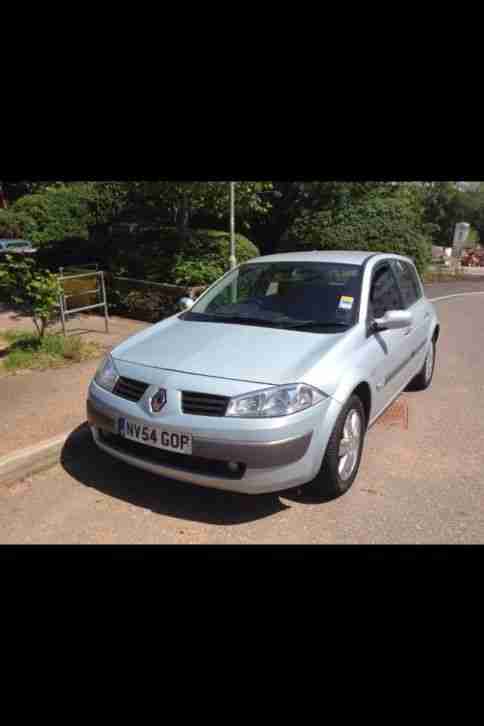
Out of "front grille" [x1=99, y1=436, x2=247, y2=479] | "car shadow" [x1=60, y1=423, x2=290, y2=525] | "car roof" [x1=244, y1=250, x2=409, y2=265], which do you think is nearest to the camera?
"front grille" [x1=99, y1=436, x2=247, y2=479]

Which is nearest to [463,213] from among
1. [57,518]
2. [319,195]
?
[319,195]

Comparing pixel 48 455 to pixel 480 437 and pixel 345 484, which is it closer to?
pixel 345 484

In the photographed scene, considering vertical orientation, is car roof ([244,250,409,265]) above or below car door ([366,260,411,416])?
above

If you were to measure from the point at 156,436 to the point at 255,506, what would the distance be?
865mm

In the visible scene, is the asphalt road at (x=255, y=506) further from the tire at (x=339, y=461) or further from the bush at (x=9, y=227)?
the bush at (x=9, y=227)

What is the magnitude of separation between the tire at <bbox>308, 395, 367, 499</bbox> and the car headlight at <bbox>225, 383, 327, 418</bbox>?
311 mm

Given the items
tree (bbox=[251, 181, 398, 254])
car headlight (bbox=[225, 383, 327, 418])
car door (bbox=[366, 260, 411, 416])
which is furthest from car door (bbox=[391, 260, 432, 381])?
tree (bbox=[251, 181, 398, 254])

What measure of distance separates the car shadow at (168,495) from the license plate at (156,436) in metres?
0.51

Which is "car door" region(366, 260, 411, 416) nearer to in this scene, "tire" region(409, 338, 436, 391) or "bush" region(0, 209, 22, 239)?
"tire" region(409, 338, 436, 391)

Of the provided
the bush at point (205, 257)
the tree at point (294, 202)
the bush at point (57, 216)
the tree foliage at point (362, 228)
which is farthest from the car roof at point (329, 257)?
the bush at point (57, 216)

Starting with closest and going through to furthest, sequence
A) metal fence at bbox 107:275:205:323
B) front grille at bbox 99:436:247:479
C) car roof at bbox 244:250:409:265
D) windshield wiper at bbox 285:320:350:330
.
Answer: front grille at bbox 99:436:247:479 < windshield wiper at bbox 285:320:350:330 < car roof at bbox 244:250:409:265 < metal fence at bbox 107:275:205:323

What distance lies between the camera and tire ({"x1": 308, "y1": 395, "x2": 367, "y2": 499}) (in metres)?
3.27

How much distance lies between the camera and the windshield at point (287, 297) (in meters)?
3.94
